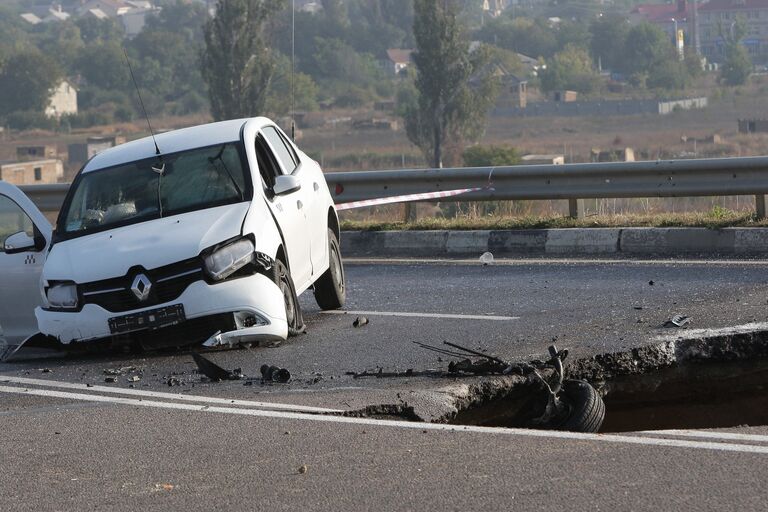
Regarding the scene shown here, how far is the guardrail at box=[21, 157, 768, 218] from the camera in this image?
12836 mm

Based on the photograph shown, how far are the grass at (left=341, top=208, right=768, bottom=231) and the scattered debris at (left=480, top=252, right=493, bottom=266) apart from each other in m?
1.02

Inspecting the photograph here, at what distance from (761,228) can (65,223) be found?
6.86 metres

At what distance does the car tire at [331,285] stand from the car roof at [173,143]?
118 cm

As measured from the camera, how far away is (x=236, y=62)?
7212 cm

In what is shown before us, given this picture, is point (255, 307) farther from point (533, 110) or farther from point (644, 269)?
point (533, 110)

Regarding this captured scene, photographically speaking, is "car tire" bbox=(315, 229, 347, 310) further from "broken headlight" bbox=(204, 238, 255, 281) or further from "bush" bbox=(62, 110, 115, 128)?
"bush" bbox=(62, 110, 115, 128)

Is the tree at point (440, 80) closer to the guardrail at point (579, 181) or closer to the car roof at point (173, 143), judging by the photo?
the guardrail at point (579, 181)

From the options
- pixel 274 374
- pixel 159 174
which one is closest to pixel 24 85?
pixel 159 174

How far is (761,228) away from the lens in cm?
1216

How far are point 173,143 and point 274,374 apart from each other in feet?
9.00

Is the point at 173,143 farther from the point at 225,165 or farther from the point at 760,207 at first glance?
the point at 760,207

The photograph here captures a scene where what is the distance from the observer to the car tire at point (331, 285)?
390 inches

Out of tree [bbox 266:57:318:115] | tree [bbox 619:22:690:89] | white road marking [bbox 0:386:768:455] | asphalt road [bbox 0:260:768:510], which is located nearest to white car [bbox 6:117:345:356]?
asphalt road [bbox 0:260:768:510]

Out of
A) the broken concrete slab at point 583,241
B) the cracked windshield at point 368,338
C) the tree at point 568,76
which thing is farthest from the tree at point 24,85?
the broken concrete slab at point 583,241
